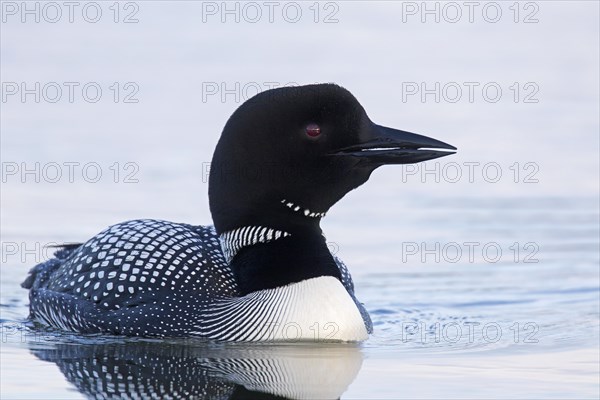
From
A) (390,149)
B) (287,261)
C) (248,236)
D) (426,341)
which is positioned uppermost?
(390,149)

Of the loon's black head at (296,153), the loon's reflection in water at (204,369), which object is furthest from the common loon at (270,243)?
the loon's reflection in water at (204,369)

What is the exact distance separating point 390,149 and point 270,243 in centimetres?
76

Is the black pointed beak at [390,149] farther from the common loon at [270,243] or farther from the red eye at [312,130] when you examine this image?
the red eye at [312,130]

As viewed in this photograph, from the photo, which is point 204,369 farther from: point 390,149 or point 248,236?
point 390,149

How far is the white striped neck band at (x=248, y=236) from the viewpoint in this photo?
26.1 feet

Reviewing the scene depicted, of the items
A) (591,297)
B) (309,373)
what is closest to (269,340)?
(309,373)

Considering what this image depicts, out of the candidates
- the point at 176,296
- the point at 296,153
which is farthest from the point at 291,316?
the point at 296,153

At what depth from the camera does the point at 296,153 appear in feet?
25.7

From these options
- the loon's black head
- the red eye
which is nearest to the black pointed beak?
the loon's black head

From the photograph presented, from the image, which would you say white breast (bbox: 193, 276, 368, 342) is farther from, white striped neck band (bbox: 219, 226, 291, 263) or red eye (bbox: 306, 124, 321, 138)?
red eye (bbox: 306, 124, 321, 138)

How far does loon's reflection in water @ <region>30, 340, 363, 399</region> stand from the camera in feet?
22.1

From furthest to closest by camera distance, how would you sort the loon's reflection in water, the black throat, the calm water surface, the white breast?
the black throat < the white breast < the calm water surface < the loon's reflection in water

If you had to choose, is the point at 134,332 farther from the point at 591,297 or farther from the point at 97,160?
the point at 97,160

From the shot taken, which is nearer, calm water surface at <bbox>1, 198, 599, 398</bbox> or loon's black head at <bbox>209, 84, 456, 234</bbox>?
calm water surface at <bbox>1, 198, 599, 398</bbox>
